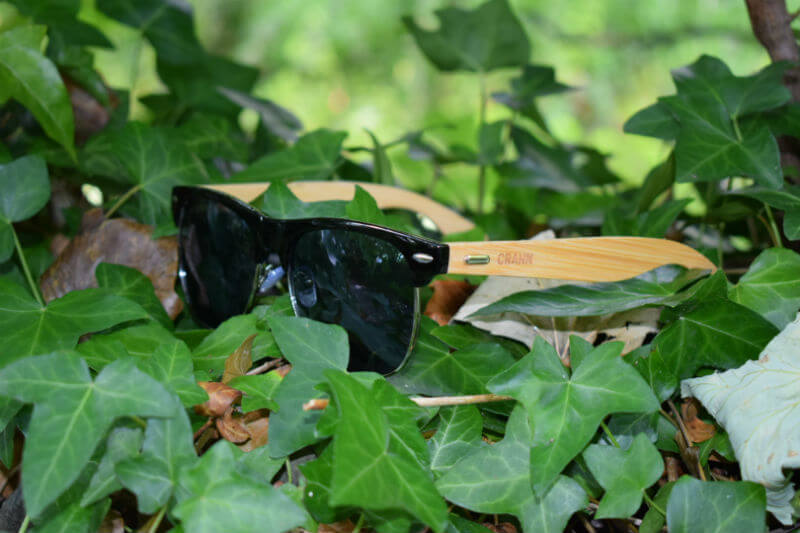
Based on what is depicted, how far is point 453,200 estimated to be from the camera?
3.53 ft

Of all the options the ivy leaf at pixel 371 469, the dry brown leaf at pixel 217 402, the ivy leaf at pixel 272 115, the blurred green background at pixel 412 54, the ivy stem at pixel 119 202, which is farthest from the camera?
the blurred green background at pixel 412 54

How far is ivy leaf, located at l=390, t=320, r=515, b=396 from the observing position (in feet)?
1.50

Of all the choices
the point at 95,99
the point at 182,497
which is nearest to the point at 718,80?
the point at 182,497

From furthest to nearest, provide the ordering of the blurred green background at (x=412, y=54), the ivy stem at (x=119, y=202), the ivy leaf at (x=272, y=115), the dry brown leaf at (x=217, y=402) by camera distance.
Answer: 1. the blurred green background at (x=412, y=54)
2. the ivy leaf at (x=272, y=115)
3. the ivy stem at (x=119, y=202)
4. the dry brown leaf at (x=217, y=402)

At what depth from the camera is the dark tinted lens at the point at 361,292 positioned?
1.64 feet

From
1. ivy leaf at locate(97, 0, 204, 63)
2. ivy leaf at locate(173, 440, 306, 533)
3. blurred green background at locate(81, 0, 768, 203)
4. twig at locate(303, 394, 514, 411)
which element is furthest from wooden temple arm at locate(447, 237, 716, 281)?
blurred green background at locate(81, 0, 768, 203)

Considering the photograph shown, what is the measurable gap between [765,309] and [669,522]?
213 millimetres

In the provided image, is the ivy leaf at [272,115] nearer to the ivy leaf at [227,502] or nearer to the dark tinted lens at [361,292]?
the dark tinted lens at [361,292]

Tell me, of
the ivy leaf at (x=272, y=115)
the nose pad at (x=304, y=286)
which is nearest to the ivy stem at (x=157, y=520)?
the nose pad at (x=304, y=286)

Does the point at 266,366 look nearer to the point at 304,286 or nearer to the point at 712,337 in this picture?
the point at 304,286

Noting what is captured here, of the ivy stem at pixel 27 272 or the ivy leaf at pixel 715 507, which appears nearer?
the ivy leaf at pixel 715 507

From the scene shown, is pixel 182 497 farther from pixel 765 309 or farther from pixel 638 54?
pixel 638 54

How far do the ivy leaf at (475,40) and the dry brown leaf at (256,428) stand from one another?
614mm

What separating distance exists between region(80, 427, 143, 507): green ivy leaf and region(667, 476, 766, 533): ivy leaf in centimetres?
31
